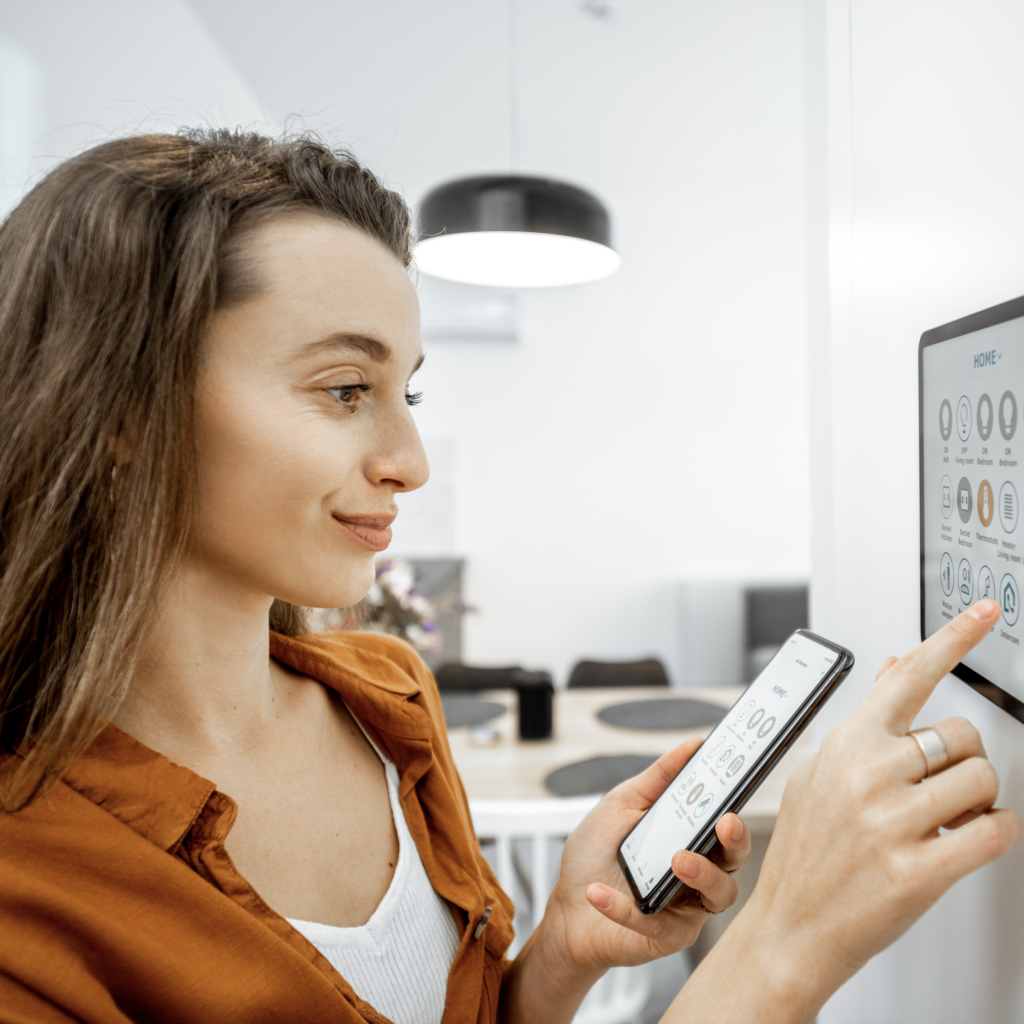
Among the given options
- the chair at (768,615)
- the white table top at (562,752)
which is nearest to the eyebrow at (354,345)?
the white table top at (562,752)

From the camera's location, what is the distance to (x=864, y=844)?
0.37m

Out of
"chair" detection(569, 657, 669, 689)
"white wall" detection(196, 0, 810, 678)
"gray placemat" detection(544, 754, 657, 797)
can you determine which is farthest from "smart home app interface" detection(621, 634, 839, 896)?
"white wall" detection(196, 0, 810, 678)

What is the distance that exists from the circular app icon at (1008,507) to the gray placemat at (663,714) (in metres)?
1.62

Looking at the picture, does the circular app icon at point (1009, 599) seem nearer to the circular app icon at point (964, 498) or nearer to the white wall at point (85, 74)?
the circular app icon at point (964, 498)

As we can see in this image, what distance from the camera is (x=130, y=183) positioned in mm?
556

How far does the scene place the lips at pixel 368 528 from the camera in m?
0.61

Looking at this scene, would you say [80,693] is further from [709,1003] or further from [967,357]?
[967,357]

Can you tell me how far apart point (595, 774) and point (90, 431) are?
4.54 feet

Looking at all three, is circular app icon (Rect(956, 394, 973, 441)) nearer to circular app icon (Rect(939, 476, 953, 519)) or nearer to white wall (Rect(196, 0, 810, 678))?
circular app icon (Rect(939, 476, 953, 519))

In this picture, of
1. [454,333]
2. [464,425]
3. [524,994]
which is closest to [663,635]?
[464,425]

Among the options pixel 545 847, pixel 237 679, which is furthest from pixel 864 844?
pixel 545 847

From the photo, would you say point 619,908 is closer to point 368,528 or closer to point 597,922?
point 597,922

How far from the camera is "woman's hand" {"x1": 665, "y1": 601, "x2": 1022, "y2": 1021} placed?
1.18 feet

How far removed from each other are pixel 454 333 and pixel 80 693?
11.3 feet
